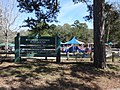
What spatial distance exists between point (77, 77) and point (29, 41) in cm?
462

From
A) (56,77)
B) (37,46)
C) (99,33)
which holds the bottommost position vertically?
(56,77)

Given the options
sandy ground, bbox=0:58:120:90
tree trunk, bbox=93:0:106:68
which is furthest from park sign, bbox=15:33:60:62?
tree trunk, bbox=93:0:106:68

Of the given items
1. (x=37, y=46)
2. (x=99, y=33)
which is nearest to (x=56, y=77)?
Result: (x=99, y=33)

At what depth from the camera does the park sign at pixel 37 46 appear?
16047mm

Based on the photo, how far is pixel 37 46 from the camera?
640 inches

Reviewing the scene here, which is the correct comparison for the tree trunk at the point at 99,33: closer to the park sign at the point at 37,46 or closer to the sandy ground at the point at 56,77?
the sandy ground at the point at 56,77

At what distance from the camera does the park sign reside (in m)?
16.0

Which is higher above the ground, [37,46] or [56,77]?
[37,46]

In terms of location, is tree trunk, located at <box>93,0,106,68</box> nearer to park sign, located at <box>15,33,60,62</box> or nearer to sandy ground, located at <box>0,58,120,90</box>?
sandy ground, located at <box>0,58,120,90</box>

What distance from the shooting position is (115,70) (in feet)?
48.4

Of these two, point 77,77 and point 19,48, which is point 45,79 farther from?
point 19,48

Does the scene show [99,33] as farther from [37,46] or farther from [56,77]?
[56,77]

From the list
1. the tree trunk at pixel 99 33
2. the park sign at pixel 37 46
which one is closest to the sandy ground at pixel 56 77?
the tree trunk at pixel 99 33

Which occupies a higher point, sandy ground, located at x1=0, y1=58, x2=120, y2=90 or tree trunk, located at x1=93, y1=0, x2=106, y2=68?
tree trunk, located at x1=93, y1=0, x2=106, y2=68
